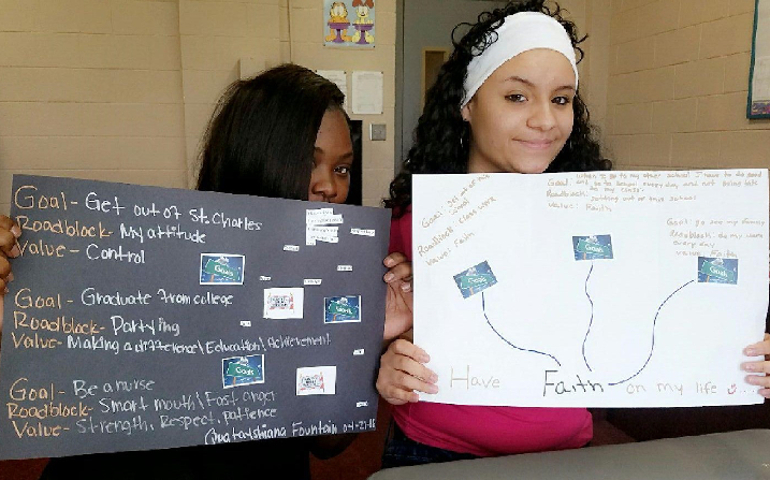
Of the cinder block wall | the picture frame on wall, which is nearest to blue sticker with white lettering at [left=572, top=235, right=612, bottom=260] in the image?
the picture frame on wall

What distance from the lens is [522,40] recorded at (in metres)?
1.01

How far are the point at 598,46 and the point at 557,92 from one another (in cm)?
290

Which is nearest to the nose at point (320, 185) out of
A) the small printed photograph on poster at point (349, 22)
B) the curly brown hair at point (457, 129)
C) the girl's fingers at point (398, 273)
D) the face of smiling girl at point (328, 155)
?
the face of smiling girl at point (328, 155)

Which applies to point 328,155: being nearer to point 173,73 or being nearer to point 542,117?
point 542,117

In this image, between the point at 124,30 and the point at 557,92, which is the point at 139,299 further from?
the point at 124,30

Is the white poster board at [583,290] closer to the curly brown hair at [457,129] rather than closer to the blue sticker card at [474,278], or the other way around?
the blue sticker card at [474,278]

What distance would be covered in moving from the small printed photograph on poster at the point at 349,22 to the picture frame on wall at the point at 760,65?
1.90m

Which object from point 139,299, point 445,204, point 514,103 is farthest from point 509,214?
point 139,299

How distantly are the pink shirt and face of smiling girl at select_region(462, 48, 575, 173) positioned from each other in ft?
1.50

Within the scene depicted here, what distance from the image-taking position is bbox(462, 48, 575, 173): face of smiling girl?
0.99 meters

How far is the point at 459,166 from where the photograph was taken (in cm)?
121

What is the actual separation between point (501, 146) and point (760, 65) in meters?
2.20

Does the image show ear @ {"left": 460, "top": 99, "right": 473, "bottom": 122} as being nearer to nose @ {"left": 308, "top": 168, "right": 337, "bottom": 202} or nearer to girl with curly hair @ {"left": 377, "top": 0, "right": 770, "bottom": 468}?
girl with curly hair @ {"left": 377, "top": 0, "right": 770, "bottom": 468}

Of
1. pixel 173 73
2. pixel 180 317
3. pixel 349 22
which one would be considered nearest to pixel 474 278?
pixel 180 317
